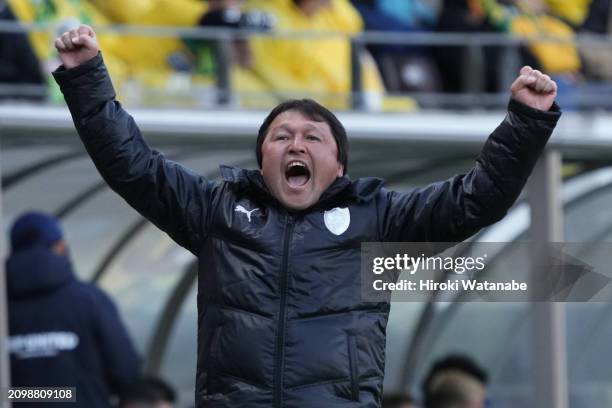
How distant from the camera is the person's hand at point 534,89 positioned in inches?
153

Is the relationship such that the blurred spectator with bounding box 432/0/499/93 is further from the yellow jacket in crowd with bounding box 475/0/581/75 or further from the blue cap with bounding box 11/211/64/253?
the blue cap with bounding box 11/211/64/253

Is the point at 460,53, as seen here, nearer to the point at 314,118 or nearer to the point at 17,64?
the point at 17,64

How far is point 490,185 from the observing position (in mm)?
3928

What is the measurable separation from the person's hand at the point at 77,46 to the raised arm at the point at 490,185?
0.77m

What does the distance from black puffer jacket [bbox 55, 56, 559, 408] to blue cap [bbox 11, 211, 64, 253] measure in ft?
11.6

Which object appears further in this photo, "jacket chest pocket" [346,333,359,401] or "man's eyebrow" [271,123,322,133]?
"man's eyebrow" [271,123,322,133]

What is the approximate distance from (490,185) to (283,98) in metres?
4.53

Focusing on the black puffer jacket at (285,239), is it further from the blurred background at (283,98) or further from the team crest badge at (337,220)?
the blurred background at (283,98)

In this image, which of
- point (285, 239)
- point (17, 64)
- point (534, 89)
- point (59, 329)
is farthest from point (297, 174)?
point (17, 64)

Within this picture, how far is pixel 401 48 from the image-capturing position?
30.1 ft

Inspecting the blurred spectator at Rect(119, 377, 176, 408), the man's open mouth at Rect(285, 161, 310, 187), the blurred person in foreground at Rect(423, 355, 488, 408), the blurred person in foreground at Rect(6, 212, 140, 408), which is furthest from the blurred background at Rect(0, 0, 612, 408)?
the man's open mouth at Rect(285, 161, 310, 187)

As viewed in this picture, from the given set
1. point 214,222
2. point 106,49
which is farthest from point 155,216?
point 106,49

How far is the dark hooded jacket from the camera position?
7449 mm

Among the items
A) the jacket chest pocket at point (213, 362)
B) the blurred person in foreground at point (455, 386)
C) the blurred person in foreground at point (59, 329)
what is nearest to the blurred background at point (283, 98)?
the blurred person in foreground at point (455, 386)
